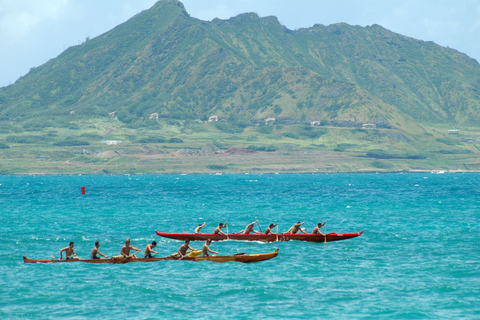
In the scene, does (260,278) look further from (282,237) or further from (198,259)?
(282,237)

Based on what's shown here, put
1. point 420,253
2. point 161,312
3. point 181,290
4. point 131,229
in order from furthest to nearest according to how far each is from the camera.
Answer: point 131,229
point 420,253
point 181,290
point 161,312

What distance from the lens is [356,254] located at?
51062mm

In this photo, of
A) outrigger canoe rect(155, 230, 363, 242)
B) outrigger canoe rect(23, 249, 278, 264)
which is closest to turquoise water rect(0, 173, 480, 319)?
outrigger canoe rect(23, 249, 278, 264)

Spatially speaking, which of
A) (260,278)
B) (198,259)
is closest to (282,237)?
(198,259)

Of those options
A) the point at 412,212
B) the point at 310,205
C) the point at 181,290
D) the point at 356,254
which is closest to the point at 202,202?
the point at 310,205

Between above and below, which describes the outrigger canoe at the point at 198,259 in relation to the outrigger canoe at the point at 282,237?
above

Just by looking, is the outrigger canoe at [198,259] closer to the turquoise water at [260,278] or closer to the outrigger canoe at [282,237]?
the turquoise water at [260,278]

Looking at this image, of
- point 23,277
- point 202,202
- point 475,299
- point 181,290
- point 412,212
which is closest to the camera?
point 475,299

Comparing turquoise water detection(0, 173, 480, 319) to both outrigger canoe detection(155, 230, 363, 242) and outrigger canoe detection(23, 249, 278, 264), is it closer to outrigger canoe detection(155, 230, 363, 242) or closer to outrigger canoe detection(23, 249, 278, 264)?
outrigger canoe detection(23, 249, 278, 264)

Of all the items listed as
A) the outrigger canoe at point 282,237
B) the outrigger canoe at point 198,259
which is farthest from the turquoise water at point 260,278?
the outrigger canoe at point 282,237

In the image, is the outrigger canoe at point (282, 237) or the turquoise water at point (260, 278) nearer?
the turquoise water at point (260, 278)

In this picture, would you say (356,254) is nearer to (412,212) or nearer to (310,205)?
(412,212)

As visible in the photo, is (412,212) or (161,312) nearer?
(161,312)

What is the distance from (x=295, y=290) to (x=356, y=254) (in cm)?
1430
